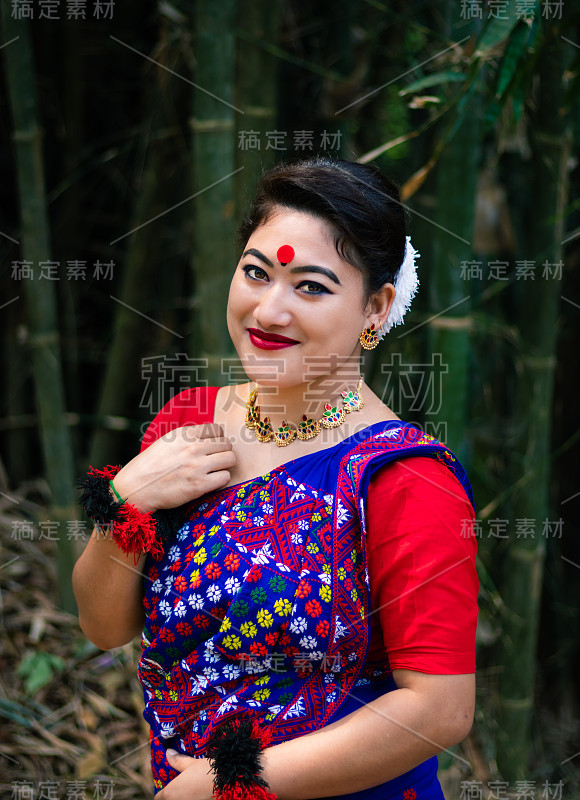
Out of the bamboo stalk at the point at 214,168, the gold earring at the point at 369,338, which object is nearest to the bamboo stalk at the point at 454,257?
the bamboo stalk at the point at 214,168

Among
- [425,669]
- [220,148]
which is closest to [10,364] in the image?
[220,148]

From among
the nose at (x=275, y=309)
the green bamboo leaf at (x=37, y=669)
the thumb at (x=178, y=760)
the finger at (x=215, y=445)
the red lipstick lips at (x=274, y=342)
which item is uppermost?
the nose at (x=275, y=309)

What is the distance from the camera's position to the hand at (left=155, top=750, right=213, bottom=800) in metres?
1.02

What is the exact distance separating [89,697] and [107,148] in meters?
1.73

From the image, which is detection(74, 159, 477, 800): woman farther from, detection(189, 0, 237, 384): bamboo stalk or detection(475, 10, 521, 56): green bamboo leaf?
detection(189, 0, 237, 384): bamboo stalk

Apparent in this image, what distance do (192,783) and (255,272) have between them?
69 centimetres

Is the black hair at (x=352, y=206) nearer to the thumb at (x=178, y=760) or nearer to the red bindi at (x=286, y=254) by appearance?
the red bindi at (x=286, y=254)

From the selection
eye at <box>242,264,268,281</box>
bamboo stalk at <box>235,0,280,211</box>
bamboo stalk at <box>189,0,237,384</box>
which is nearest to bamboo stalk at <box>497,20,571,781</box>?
bamboo stalk at <box>235,0,280,211</box>

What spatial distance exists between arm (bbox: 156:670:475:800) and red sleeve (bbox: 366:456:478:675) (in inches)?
1.1

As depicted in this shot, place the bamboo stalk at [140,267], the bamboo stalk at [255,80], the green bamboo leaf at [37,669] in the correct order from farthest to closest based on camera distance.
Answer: the bamboo stalk at [140,267] → the green bamboo leaf at [37,669] → the bamboo stalk at [255,80]

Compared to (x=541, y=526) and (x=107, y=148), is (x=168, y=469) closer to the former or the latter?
(x=541, y=526)

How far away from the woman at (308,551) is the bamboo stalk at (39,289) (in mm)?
941

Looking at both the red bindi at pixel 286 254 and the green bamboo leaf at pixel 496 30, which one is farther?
the green bamboo leaf at pixel 496 30

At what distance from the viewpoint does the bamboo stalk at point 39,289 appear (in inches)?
74.0
